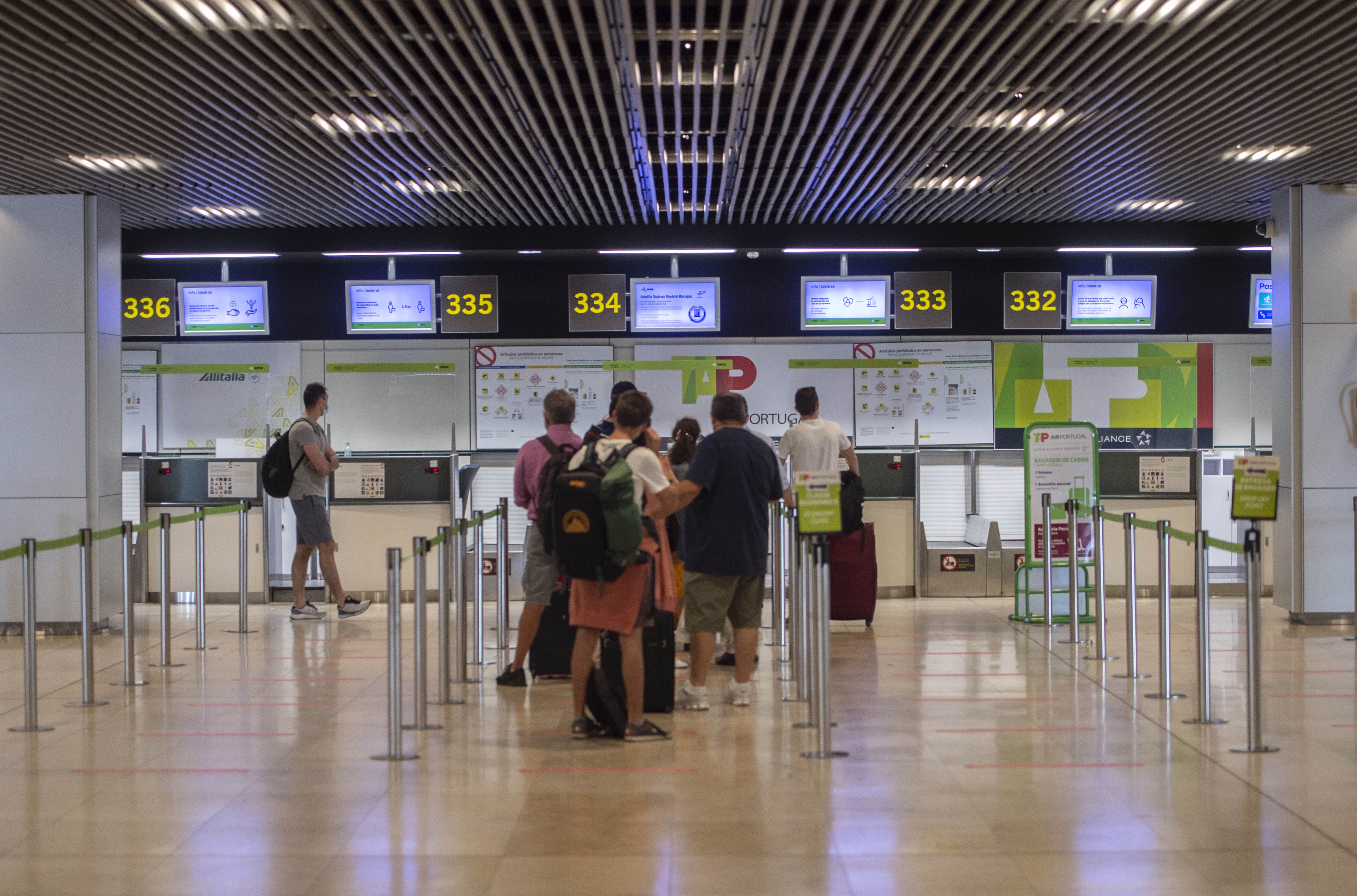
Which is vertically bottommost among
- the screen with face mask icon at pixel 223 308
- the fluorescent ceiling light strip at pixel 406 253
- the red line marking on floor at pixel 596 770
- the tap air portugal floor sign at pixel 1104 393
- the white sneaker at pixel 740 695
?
the red line marking on floor at pixel 596 770

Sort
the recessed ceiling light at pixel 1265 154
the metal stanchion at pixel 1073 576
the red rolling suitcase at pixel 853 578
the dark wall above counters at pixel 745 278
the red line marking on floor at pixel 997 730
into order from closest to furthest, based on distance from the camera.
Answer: the red line marking on floor at pixel 997 730 → the recessed ceiling light at pixel 1265 154 → the metal stanchion at pixel 1073 576 → the red rolling suitcase at pixel 853 578 → the dark wall above counters at pixel 745 278

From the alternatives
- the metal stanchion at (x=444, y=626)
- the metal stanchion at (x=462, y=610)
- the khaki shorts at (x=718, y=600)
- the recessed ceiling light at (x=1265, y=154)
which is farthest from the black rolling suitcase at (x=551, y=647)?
the recessed ceiling light at (x=1265, y=154)

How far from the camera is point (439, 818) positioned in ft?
14.3

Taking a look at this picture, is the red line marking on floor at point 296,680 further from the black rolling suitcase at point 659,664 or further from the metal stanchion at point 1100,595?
the metal stanchion at point 1100,595

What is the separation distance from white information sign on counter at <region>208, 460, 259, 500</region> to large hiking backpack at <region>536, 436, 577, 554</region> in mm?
5594

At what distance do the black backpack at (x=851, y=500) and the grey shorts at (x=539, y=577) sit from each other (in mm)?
2393

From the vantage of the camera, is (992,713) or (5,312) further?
(5,312)

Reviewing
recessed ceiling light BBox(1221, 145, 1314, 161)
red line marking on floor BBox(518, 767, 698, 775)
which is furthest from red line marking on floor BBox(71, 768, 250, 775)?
recessed ceiling light BBox(1221, 145, 1314, 161)

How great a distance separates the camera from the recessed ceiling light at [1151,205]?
9.76 m

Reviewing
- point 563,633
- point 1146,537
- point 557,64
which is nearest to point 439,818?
point 563,633

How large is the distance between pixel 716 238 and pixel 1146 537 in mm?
4627

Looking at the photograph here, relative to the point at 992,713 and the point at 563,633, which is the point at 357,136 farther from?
the point at 992,713

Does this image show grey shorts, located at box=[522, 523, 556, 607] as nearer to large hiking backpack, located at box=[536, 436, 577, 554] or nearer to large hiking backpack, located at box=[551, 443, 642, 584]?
large hiking backpack, located at box=[536, 436, 577, 554]

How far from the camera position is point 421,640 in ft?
18.3
